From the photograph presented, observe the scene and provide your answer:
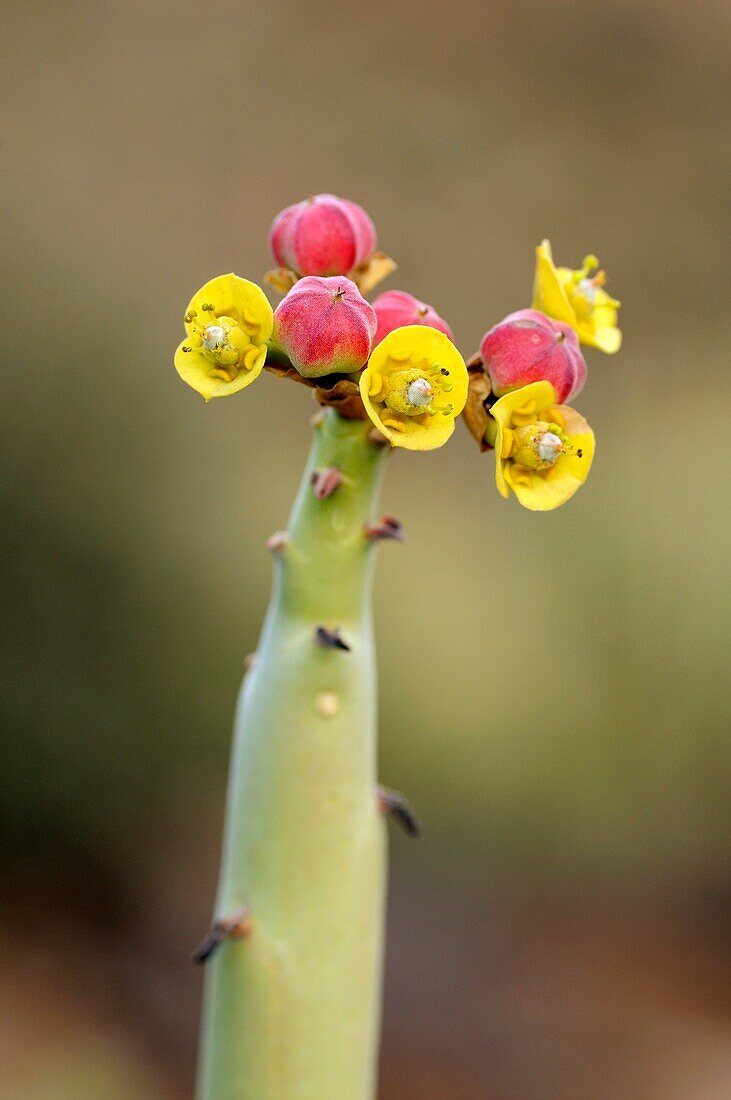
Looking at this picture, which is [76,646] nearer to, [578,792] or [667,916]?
[578,792]

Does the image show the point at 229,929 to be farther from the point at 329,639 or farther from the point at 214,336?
the point at 214,336

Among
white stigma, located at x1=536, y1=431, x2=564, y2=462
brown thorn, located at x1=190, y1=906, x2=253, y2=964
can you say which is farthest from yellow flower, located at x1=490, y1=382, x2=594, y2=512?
brown thorn, located at x1=190, y1=906, x2=253, y2=964

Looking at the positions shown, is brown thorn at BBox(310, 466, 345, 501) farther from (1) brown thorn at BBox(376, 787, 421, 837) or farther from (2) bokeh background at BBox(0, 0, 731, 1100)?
(2) bokeh background at BBox(0, 0, 731, 1100)

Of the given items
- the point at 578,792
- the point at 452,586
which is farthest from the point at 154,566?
the point at 578,792

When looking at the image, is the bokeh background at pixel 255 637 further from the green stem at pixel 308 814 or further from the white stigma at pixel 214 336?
the white stigma at pixel 214 336

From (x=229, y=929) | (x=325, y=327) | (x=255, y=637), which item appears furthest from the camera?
(x=255, y=637)

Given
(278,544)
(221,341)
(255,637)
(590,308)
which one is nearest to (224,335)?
Result: (221,341)
